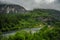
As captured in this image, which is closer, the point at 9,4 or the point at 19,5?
the point at 9,4

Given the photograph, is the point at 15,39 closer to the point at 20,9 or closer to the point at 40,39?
the point at 40,39

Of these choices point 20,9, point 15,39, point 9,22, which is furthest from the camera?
point 20,9

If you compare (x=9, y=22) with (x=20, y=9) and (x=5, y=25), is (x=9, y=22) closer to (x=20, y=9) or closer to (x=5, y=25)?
(x=5, y=25)

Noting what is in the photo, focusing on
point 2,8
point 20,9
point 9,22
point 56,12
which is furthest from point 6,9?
point 9,22

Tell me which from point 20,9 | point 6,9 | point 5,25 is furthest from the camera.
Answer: point 20,9

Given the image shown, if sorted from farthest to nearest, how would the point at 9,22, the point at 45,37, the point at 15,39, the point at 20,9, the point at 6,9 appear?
the point at 20,9, the point at 6,9, the point at 9,22, the point at 45,37, the point at 15,39

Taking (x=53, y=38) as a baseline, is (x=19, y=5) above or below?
below

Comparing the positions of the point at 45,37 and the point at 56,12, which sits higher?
the point at 45,37

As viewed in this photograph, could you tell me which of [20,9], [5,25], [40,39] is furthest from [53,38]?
[20,9]

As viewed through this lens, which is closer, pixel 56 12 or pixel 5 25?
pixel 5 25
